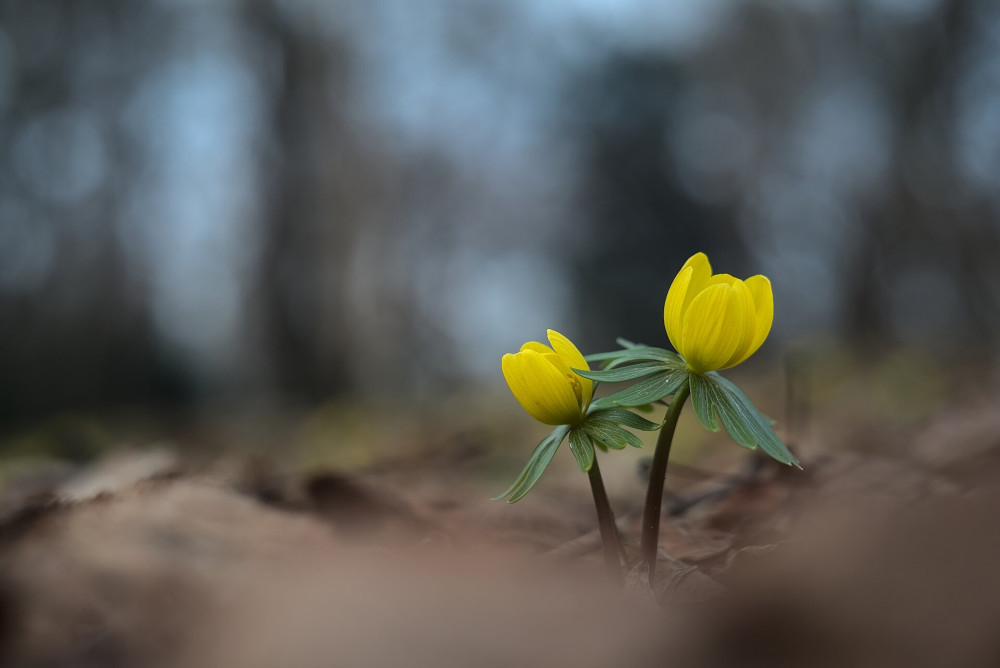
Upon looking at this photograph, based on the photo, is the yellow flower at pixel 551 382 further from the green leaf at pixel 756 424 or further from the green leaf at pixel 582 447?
the green leaf at pixel 756 424

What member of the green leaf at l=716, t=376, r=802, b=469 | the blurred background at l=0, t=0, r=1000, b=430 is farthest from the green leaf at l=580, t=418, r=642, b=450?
the blurred background at l=0, t=0, r=1000, b=430

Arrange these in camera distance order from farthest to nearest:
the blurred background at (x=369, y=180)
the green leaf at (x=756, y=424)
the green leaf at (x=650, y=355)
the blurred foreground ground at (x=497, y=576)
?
the blurred background at (x=369, y=180)
the green leaf at (x=650, y=355)
the green leaf at (x=756, y=424)
the blurred foreground ground at (x=497, y=576)

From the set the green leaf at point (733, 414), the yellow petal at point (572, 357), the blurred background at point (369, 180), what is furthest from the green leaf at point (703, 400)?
the blurred background at point (369, 180)

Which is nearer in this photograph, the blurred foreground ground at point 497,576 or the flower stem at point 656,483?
the blurred foreground ground at point 497,576

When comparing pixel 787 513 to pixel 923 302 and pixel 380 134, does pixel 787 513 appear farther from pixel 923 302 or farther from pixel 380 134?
pixel 380 134

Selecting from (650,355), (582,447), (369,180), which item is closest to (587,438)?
(582,447)

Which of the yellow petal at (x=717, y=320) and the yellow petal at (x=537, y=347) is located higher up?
the yellow petal at (x=537, y=347)

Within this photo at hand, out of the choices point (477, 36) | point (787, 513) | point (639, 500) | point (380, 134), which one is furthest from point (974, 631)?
point (477, 36)

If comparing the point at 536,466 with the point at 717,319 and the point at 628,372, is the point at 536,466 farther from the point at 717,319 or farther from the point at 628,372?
the point at 717,319
